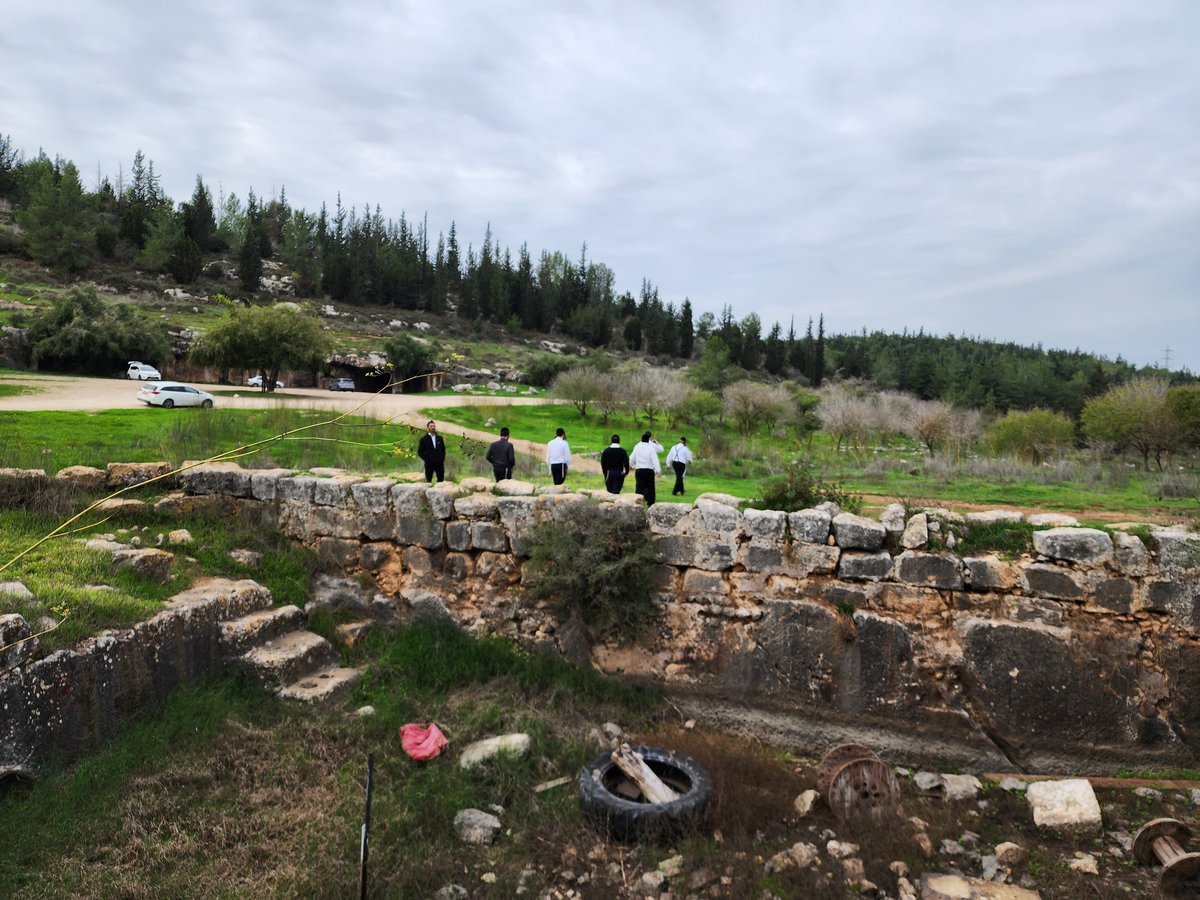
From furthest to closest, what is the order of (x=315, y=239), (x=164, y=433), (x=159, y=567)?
(x=315, y=239) → (x=164, y=433) → (x=159, y=567)

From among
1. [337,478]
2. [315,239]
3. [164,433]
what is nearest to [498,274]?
[315,239]

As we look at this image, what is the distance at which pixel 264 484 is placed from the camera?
9.16 m

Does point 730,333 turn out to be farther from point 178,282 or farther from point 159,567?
point 159,567

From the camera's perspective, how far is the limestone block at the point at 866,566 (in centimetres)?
707

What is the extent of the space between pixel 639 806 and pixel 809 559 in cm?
326

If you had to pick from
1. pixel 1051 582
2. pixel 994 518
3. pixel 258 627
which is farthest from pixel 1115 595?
pixel 258 627

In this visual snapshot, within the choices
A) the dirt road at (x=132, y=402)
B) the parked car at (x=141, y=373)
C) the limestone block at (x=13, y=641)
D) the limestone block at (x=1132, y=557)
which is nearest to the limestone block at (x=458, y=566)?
the limestone block at (x=13, y=641)

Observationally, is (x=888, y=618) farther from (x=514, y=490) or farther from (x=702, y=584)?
(x=514, y=490)

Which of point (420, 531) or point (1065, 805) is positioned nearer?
point (1065, 805)

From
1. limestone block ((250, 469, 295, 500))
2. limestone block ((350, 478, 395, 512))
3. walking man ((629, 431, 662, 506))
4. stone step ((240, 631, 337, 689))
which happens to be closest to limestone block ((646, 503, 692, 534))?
limestone block ((350, 478, 395, 512))

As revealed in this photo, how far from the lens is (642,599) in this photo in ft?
25.2

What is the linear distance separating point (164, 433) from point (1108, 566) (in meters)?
15.5

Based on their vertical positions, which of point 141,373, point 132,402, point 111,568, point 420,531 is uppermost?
point 141,373

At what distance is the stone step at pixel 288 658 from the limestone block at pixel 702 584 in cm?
402
